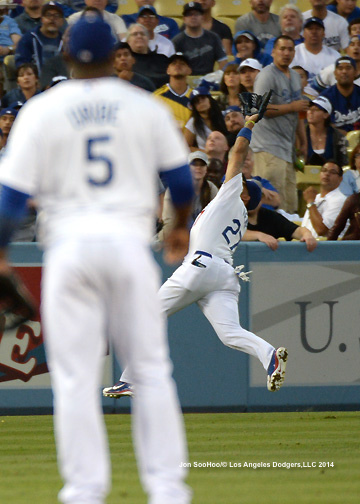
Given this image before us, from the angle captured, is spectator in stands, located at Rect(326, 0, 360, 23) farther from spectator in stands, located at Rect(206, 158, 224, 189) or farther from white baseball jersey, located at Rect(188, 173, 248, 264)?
white baseball jersey, located at Rect(188, 173, 248, 264)

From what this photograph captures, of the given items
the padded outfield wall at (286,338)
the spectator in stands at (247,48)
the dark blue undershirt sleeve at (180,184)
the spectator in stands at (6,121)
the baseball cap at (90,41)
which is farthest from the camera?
the spectator in stands at (247,48)

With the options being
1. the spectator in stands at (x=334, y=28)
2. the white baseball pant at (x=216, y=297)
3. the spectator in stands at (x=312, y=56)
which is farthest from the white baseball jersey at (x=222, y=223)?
the spectator in stands at (x=334, y=28)

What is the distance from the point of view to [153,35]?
13.7m

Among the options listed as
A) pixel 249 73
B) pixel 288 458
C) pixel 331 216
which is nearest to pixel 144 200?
pixel 288 458

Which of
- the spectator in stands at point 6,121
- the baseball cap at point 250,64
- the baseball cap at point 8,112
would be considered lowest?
the spectator in stands at point 6,121

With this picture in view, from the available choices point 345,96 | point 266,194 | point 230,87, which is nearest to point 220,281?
point 266,194

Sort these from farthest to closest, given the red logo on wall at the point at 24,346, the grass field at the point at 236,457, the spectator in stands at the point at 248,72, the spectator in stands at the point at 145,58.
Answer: the spectator in stands at the point at 145,58 < the spectator in stands at the point at 248,72 < the red logo on wall at the point at 24,346 < the grass field at the point at 236,457

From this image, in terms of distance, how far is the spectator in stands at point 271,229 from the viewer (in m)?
9.12

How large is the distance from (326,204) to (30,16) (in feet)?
17.4

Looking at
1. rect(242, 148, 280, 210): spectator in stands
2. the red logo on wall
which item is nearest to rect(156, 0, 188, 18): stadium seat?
rect(242, 148, 280, 210): spectator in stands

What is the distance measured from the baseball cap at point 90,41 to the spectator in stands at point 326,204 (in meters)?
7.00

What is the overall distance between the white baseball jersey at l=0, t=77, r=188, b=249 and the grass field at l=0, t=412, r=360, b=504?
6.44 ft

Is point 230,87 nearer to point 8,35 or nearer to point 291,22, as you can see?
point 291,22

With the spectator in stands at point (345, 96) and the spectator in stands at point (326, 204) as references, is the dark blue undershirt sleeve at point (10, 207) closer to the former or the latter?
the spectator in stands at point (326, 204)
